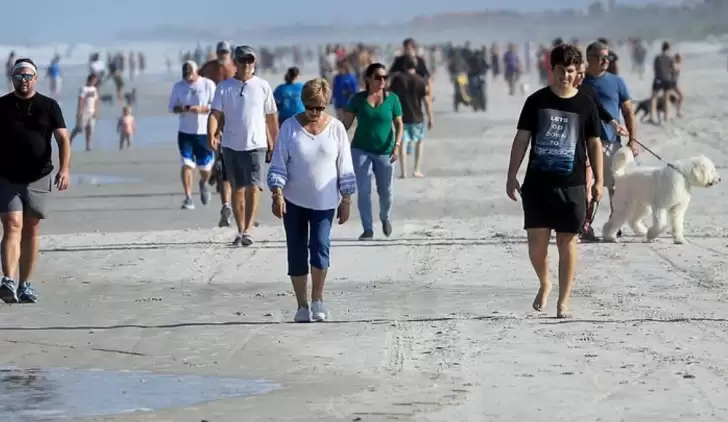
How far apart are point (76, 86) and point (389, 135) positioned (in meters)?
55.6

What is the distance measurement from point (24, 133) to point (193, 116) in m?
5.78

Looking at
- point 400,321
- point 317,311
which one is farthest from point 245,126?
point 400,321

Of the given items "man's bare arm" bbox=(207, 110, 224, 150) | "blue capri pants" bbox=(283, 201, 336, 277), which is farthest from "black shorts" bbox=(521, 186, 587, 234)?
"man's bare arm" bbox=(207, 110, 224, 150)

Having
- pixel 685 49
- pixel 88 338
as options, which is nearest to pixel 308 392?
pixel 88 338

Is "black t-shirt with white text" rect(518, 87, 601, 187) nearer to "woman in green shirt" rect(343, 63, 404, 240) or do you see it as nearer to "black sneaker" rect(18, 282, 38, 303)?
"black sneaker" rect(18, 282, 38, 303)

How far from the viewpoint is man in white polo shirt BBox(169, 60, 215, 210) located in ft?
56.3

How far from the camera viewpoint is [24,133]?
11422 millimetres

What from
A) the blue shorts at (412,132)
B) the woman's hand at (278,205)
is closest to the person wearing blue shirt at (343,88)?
the blue shorts at (412,132)

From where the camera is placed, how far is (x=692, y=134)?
28.6 m

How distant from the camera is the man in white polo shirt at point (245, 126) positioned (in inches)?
554

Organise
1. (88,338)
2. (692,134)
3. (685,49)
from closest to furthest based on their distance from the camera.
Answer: (88,338) → (692,134) → (685,49)

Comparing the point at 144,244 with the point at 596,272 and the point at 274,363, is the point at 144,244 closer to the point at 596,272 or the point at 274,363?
the point at 596,272

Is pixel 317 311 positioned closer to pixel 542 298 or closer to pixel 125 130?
pixel 542 298

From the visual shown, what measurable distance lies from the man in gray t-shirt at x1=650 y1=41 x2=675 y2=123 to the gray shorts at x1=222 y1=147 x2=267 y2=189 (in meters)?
19.0
